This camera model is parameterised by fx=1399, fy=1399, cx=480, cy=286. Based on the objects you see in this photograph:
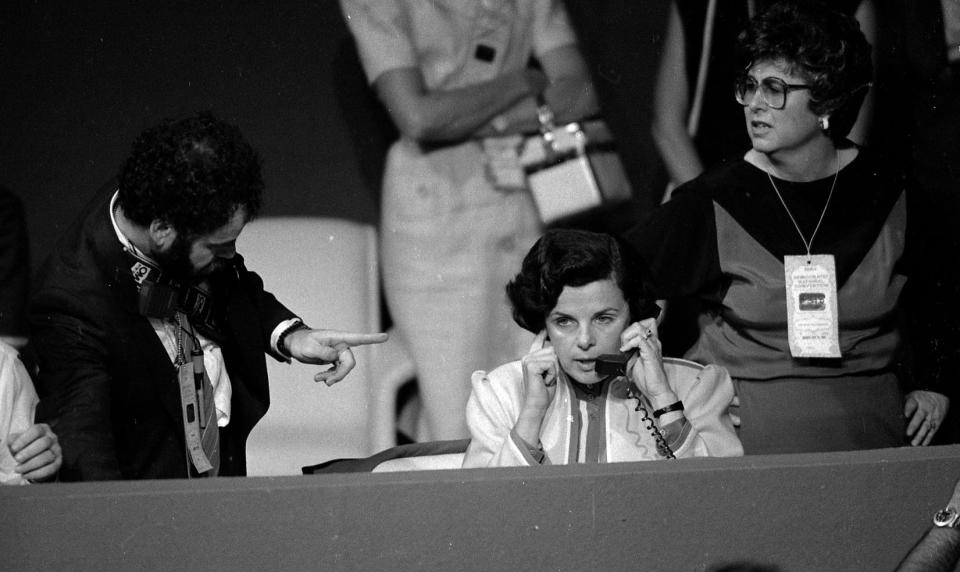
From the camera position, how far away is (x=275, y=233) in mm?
4184

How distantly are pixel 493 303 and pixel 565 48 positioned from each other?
30.8 inches

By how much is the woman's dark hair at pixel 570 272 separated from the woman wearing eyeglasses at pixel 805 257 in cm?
23

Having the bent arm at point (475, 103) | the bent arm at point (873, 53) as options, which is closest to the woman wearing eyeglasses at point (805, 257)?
the bent arm at point (873, 53)

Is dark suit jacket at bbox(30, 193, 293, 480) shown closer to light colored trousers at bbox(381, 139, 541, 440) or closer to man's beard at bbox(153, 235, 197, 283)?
man's beard at bbox(153, 235, 197, 283)

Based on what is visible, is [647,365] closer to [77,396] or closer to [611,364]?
[611,364]

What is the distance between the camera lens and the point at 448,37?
4.05 m

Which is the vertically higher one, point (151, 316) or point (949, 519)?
point (151, 316)

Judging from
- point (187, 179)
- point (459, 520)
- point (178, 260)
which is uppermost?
point (187, 179)

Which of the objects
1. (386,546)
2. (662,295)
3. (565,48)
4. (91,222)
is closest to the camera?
(386,546)

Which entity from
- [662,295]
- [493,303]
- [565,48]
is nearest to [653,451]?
[662,295]

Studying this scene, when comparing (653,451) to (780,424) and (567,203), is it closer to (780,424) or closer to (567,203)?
(780,424)

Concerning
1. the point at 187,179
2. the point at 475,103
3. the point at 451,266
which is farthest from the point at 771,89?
the point at 187,179

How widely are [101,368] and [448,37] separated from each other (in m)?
1.57

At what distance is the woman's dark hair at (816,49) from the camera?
3.40m
